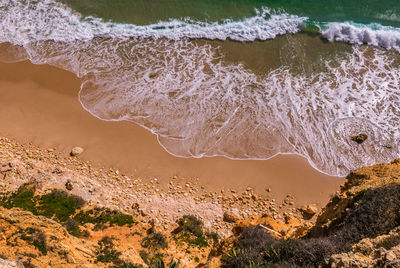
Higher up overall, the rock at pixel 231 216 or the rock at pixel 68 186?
the rock at pixel 231 216

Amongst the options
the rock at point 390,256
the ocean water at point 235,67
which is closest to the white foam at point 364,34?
the ocean water at point 235,67

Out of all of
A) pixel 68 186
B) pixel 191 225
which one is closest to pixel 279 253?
pixel 191 225

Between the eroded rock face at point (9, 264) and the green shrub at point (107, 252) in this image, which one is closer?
the eroded rock face at point (9, 264)

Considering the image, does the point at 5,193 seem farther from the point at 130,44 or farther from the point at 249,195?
the point at 130,44

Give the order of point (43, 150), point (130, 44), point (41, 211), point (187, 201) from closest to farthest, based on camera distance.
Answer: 1. point (41, 211)
2. point (187, 201)
3. point (43, 150)
4. point (130, 44)

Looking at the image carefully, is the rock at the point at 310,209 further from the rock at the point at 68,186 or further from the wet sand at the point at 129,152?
the rock at the point at 68,186

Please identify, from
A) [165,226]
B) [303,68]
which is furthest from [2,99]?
[303,68]

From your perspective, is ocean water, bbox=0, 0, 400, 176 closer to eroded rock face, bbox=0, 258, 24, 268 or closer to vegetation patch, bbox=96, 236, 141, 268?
vegetation patch, bbox=96, 236, 141, 268
